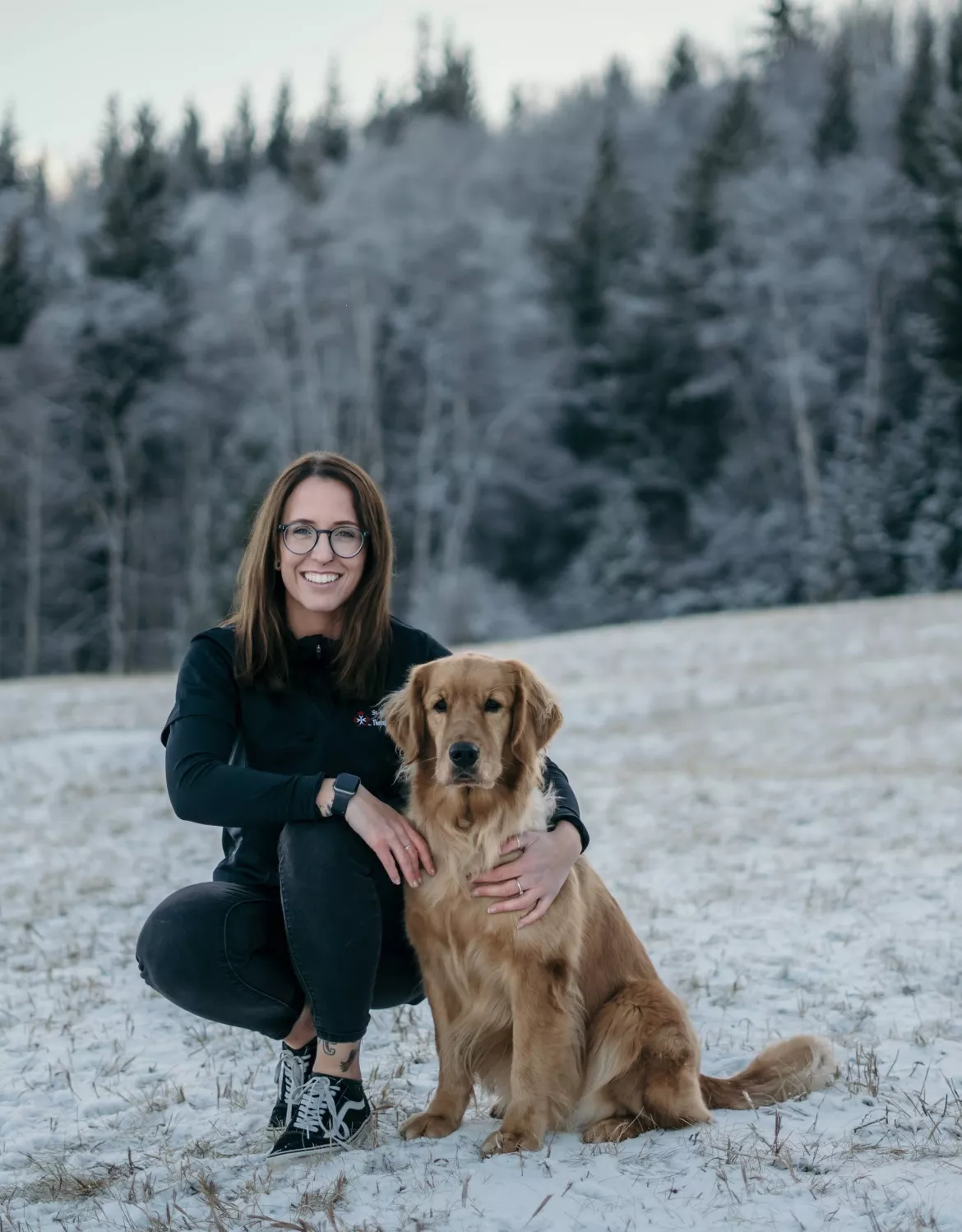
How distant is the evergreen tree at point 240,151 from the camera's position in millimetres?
51094

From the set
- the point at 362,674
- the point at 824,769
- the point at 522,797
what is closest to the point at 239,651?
the point at 362,674

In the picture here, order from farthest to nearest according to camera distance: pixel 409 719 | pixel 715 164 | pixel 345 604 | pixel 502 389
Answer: pixel 715 164 < pixel 502 389 < pixel 345 604 < pixel 409 719

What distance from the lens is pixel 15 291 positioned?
A: 3234 centimetres

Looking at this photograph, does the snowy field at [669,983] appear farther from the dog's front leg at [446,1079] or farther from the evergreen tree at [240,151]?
the evergreen tree at [240,151]

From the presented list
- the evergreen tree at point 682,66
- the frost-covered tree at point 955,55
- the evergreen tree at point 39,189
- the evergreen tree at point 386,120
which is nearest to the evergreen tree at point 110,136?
the evergreen tree at point 39,189

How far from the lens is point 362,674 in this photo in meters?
3.22

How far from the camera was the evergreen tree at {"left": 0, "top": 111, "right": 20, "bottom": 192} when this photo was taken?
44.0m

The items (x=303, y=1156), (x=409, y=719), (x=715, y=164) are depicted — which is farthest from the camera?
(x=715, y=164)

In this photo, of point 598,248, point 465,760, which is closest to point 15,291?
point 598,248

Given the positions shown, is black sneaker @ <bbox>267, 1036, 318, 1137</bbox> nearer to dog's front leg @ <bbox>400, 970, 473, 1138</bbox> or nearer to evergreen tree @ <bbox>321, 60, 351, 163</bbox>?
dog's front leg @ <bbox>400, 970, 473, 1138</bbox>

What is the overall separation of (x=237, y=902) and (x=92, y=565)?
31006 mm

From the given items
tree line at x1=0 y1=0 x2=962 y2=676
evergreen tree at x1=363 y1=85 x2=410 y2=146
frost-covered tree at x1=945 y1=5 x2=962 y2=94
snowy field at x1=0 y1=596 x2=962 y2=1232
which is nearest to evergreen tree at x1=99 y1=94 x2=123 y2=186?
tree line at x1=0 y1=0 x2=962 y2=676

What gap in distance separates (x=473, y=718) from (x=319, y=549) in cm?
62

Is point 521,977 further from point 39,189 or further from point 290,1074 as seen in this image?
point 39,189
